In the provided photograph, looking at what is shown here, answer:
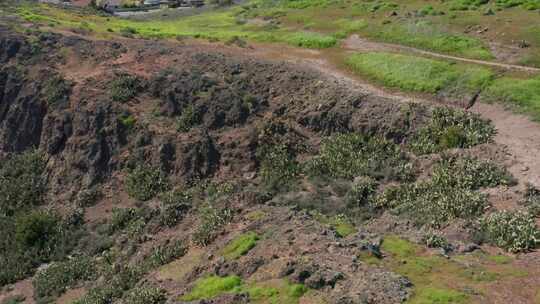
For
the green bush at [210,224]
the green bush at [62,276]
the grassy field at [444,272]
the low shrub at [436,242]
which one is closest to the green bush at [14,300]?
the green bush at [62,276]

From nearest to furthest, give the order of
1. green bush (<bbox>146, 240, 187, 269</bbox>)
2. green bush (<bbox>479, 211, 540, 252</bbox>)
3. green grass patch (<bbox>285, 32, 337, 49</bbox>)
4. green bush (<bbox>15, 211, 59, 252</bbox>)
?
green bush (<bbox>479, 211, 540, 252</bbox>)
green bush (<bbox>146, 240, 187, 269</bbox>)
green bush (<bbox>15, 211, 59, 252</bbox>)
green grass patch (<bbox>285, 32, 337, 49</bbox>)

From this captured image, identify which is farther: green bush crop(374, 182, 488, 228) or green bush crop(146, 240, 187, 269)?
green bush crop(146, 240, 187, 269)

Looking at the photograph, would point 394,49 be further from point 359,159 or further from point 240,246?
point 240,246

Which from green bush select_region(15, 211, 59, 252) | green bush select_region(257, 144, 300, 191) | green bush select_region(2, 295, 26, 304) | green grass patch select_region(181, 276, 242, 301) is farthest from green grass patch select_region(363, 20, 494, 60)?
green bush select_region(2, 295, 26, 304)

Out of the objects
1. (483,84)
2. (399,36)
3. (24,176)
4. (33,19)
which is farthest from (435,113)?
(33,19)

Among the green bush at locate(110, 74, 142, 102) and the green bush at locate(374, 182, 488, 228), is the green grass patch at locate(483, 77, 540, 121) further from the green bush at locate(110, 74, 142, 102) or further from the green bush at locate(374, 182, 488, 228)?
the green bush at locate(110, 74, 142, 102)

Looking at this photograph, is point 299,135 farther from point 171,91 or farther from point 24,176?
point 24,176
